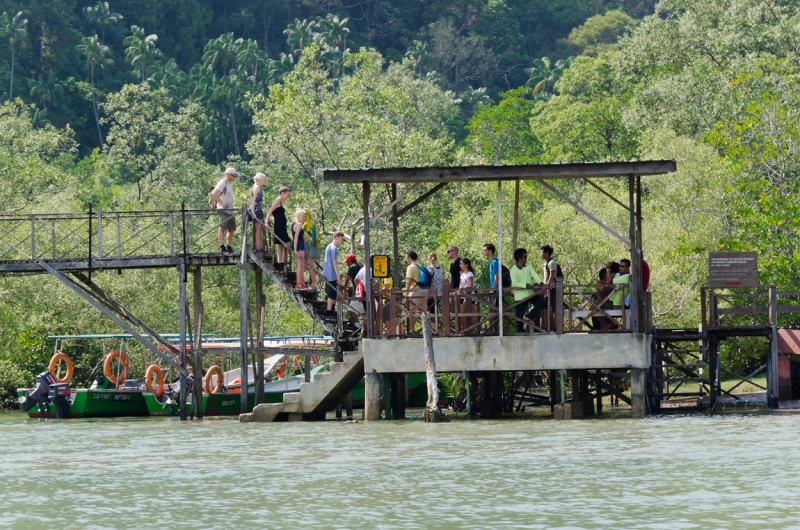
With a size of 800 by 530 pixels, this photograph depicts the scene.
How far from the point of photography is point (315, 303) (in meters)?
27.2

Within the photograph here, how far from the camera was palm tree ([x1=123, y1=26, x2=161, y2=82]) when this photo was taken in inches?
3900

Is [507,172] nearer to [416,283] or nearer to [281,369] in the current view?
[416,283]

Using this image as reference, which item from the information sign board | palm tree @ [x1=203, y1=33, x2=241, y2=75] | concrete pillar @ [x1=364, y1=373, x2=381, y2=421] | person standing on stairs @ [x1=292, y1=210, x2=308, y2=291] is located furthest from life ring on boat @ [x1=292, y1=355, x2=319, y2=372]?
palm tree @ [x1=203, y1=33, x2=241, y2=75]

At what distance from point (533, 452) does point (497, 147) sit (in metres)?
53.8

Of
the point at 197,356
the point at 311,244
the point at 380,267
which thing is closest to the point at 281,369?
the point at 197,356

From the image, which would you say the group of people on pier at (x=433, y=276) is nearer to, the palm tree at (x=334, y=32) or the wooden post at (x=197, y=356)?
the wooden post at (x=197, y=356)

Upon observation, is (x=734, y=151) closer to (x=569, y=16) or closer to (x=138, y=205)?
(x=138, y=205)

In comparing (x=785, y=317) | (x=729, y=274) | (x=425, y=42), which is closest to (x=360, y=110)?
(x=785, y=317)

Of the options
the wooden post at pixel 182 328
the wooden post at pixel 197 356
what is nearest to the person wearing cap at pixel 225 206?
the wooden post at pixel 182 328

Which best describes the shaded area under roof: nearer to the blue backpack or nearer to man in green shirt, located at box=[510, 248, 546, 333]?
man in green shirt, located at box=[510, 248, 546, 333]

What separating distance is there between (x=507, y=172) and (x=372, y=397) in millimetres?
4567

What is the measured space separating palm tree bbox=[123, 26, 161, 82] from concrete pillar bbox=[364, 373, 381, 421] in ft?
249

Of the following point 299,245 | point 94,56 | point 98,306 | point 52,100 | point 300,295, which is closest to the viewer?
point 300,295

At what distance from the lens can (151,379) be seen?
35062mm
